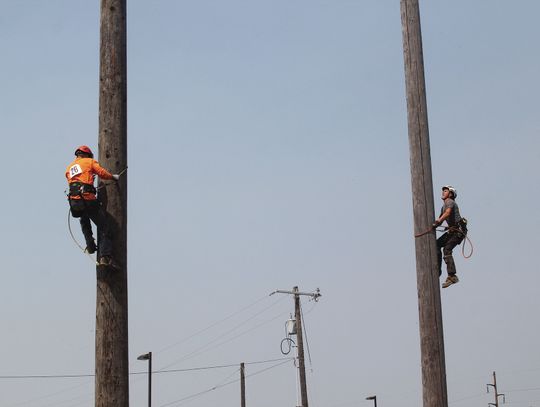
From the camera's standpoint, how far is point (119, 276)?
297 inches

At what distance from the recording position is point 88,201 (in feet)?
25.7

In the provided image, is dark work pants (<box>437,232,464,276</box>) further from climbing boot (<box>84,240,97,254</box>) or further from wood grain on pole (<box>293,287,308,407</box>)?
wood grain on pole (<box>293,287,308,407</box>)

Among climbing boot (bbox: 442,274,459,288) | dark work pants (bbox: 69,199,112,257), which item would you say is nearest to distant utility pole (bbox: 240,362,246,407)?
climbing boot (bbox: 442,274,459,288)

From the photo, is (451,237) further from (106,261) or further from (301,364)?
(301,364)

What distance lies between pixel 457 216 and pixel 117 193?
408 centimetres

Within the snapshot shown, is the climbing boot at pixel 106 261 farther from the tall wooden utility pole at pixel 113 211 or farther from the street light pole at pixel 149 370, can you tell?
the street light pole at pixel 149 370

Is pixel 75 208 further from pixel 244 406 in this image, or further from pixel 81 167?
pixel 244 406

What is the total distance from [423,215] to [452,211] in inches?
40.3

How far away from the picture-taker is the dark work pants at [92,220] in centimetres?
758

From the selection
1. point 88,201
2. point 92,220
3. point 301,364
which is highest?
point 301,364

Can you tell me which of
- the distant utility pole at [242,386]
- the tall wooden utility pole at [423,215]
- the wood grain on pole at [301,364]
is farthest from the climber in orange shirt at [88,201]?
the distant utility pole at [242,386]

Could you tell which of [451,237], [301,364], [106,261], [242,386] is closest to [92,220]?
[106,261]

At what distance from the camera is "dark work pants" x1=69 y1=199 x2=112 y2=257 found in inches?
299

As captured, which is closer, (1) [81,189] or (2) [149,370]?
(1) [81,189]
